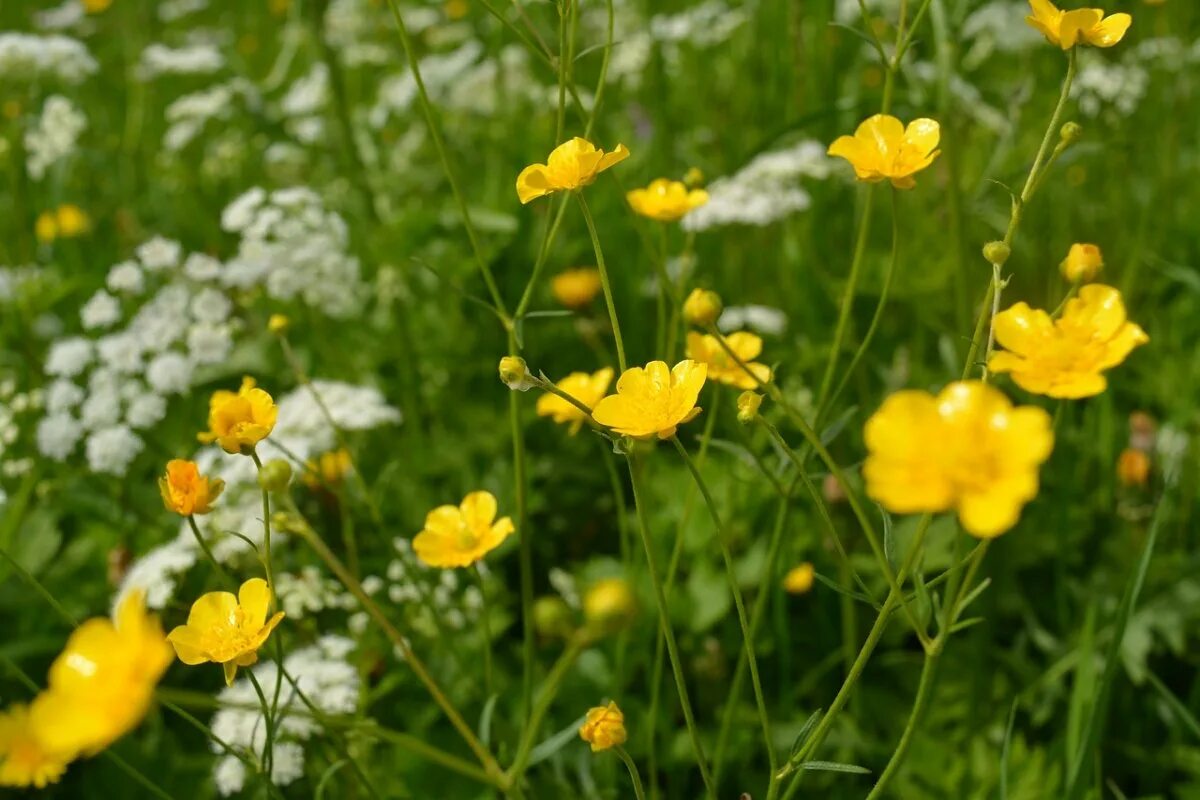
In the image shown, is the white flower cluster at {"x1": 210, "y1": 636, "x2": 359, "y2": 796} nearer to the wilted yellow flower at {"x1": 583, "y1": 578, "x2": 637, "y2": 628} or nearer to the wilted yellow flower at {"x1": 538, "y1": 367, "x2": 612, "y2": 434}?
the wilted yellow flower at {"x1": 538, "y1": 367, "x2": 612, "y2": 434}

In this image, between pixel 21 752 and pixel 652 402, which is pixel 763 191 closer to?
pixel 652 402

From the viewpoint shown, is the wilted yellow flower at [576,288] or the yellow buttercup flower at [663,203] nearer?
the yellow buttercup flower at [663,203]

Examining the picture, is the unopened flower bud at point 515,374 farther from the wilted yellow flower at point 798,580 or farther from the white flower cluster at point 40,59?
the white flower cluster at point 40,59

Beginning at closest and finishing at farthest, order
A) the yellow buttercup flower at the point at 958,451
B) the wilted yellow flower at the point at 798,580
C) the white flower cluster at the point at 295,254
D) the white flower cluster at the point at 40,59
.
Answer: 1. the yellow buttercup flower at the point at 958,451
2. the wilted yellow flower at the point at 798,580
3. the white flower cluster at the point at 295,254
4. the white flower cluster at the point at 40,59

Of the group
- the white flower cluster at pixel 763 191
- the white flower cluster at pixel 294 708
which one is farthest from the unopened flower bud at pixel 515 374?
the white flower cluster at pixel 763 191

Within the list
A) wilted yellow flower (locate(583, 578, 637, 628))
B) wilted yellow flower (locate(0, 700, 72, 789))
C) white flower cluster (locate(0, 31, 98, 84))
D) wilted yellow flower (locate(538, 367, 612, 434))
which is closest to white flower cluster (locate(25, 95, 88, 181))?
white flower cluster (locate(0, 31, 98, 84))

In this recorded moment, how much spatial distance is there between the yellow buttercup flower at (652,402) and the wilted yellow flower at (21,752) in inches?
15.1

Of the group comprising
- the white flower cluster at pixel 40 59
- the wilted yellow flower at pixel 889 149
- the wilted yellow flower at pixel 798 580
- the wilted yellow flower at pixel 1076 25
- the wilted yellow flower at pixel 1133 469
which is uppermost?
the wilted yellow flower at pixel 1076 25

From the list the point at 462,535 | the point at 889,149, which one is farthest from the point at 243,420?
the point at 889,149

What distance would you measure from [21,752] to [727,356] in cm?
62

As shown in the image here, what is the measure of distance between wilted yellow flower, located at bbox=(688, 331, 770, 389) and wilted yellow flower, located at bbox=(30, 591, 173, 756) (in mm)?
532

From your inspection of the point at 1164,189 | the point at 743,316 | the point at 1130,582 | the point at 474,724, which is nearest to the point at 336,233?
the point at 743,316

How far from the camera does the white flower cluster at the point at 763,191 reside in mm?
1765

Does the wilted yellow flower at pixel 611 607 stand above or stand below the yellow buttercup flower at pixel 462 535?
above
